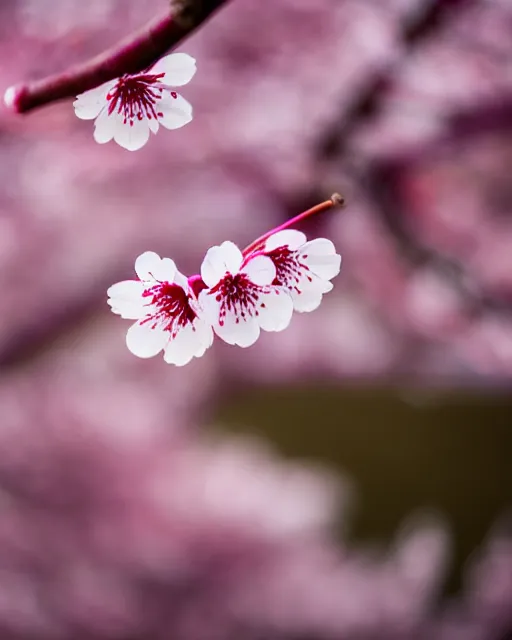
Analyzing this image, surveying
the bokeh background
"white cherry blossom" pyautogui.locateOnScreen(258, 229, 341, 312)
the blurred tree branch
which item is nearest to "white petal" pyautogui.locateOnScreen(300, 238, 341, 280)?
"white cherry blossom" pyautogui.locateOnScreen(258, 229, 341, 312)

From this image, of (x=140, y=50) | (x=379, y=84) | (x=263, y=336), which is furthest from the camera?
(x=263, y=336)

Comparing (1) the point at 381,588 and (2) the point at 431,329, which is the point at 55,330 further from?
(1) the point at 381,588

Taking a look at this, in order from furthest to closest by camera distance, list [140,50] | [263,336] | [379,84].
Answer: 1. [263,336]
2. [379,84]
3. [140,50]

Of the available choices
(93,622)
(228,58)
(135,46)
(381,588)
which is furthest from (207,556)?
(135,46)

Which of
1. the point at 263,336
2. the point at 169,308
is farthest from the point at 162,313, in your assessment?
the point at 263,336

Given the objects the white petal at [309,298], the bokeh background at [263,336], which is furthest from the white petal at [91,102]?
the bokeh background at [263,336]

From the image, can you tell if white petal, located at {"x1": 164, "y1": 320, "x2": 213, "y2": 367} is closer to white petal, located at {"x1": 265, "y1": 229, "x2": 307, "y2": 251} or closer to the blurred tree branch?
white petal, located at {"x1": 265, "y1": 229, "x2": 307, "y2": 251}

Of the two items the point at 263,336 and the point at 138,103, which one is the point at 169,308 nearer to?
the point at 138,103
